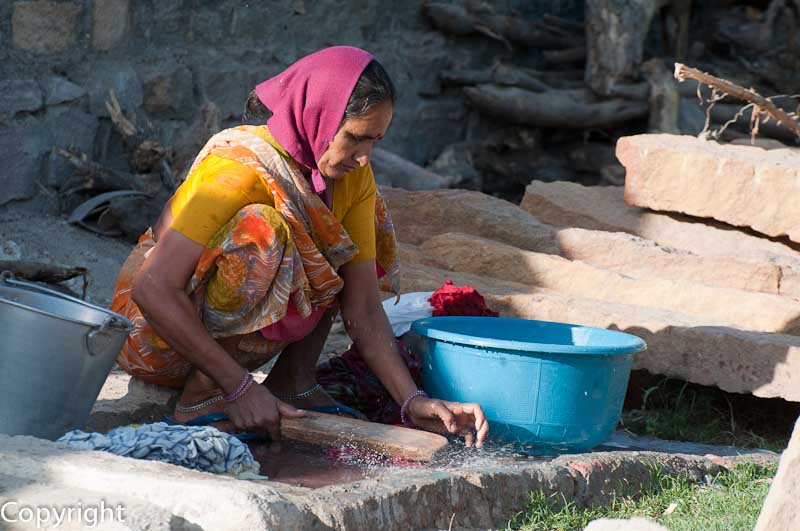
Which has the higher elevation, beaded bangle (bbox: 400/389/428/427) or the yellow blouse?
the yellow blouse

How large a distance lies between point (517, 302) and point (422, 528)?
1779 mm

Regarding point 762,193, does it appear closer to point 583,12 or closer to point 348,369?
point 348,369

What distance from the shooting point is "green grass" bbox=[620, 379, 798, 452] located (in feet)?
13.1

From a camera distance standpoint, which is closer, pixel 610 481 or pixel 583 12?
pixel 610 481

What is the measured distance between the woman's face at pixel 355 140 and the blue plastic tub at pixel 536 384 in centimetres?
58

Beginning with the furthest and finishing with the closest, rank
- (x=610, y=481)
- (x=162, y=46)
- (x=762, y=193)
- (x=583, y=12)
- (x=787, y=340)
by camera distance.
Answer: (x=583, y=12), (x=162, y=46), (x=762, y=193), (x=787, y=340), (x=610, y=481)

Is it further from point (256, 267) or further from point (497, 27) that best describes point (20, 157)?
point (497, 27)

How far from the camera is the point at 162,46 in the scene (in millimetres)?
5969

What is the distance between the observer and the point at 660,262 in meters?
4.70

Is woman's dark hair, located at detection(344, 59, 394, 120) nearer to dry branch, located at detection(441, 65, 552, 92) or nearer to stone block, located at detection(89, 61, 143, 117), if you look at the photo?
stone block, located at detection(89, 61, 143, 117)

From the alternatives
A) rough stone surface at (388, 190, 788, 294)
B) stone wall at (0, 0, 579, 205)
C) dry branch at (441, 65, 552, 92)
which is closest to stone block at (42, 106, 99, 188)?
stone wall at (0, 0, 579, 205)

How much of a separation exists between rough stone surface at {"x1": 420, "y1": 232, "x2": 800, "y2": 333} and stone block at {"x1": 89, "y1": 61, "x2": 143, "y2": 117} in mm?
1849

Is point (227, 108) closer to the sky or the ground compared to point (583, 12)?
closer to the ground

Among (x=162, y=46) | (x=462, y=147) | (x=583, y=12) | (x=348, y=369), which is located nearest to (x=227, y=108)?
(x=162, y=46)
